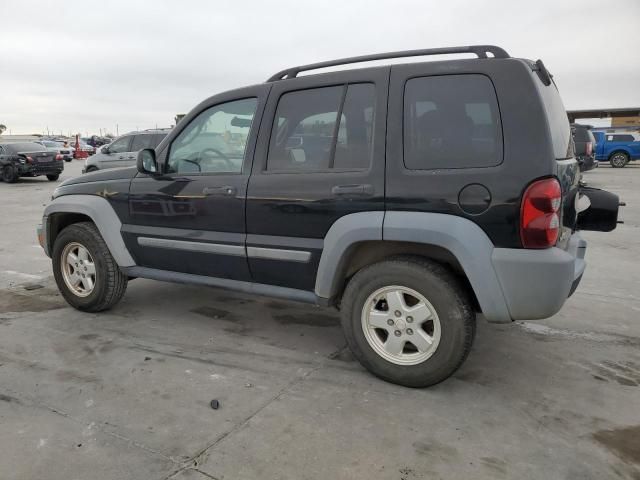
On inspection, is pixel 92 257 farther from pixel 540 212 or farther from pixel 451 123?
pixel 540 212

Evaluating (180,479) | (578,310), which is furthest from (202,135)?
(578,310)

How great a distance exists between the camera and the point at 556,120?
2854mm

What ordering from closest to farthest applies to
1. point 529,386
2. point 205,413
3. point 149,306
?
point 205,413 → point 529,386 → point 149,306

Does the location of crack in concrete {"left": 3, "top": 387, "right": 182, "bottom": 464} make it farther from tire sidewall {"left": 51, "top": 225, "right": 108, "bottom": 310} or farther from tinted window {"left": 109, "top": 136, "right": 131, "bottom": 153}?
tinted window {"left": 109, "top": 136, "right": 131, "bottom": 153}

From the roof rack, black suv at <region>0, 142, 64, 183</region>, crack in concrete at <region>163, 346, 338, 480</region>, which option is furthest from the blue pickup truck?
crack in concrete at <region>163, 346, 338, 480</region>

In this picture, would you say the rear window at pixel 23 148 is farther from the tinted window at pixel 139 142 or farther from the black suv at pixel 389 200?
the black suv at pixel 389 200

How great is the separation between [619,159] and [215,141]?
25216mm

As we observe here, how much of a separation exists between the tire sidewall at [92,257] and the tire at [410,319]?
7.50ft

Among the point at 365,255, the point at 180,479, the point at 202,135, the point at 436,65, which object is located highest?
the point at 436,65

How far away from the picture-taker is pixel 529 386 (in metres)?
3.05

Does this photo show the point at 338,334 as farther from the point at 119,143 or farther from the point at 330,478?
the point at 119,143

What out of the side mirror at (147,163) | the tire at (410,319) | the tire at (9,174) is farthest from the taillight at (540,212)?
the tire at (9,174)

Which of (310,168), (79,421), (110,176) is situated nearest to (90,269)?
(110,176)

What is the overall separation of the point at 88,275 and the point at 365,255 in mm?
2595
